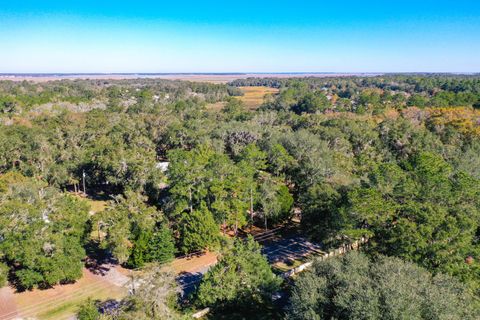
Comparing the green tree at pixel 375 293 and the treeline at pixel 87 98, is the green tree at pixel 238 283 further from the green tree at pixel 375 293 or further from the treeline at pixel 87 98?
the treeline at pixel 87 98

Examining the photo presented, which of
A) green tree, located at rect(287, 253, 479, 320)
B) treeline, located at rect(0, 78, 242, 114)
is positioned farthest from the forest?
treeline, located at rect(0, 78, 242, 114)

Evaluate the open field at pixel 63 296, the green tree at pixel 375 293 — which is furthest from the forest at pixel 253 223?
the open field at pixel 63 296

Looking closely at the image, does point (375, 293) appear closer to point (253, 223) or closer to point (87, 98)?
point (253, 223)

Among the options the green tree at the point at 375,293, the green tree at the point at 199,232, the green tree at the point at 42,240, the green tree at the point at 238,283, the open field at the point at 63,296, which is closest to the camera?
the green tree at the point at 375,293

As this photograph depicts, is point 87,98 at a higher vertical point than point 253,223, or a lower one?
higher

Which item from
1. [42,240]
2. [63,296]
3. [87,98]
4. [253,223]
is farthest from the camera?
[87,98]

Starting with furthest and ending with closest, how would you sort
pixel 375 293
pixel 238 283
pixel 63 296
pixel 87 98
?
1. pixel 87 98
2. pixel 63 296
3. pixel 238 283
4. pixel 375 293

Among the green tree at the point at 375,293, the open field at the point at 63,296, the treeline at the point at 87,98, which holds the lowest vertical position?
the open field at the point at 63,296

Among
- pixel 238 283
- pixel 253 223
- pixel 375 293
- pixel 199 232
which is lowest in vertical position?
pixel 253 223

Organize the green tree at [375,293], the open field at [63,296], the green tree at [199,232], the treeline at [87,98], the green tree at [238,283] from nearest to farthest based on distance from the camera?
1. the green tree at [375,293]
2. the green tree at [238,283]
3. the open field at [63,296]
4. the green tree at [199,232]
5. the treeline at [87,98]

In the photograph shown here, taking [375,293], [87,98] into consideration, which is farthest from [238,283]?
[87,98]

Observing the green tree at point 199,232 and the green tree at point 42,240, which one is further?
the green tree at point 199,232

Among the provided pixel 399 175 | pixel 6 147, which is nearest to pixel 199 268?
pixel 399 175
